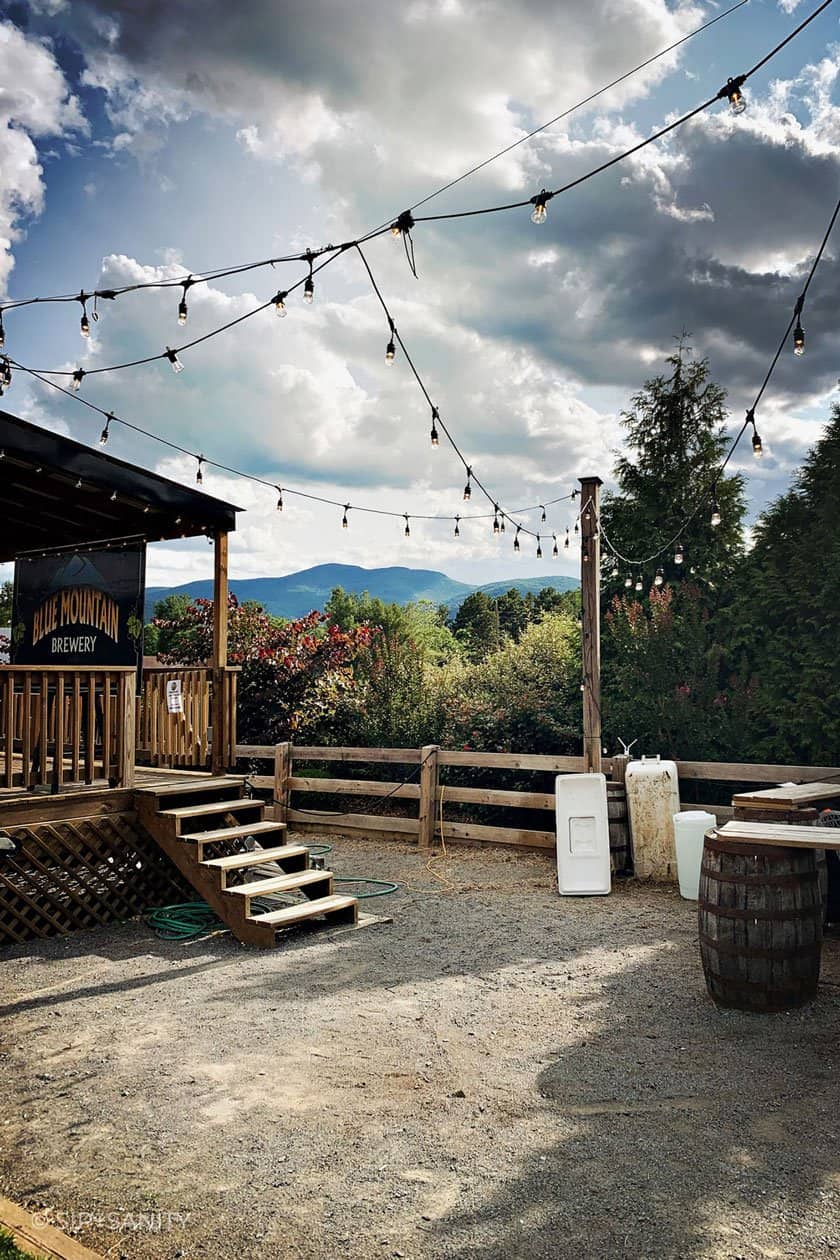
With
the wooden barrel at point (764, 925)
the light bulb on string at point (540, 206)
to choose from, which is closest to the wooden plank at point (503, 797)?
the wooden barrel at point (764, 925)

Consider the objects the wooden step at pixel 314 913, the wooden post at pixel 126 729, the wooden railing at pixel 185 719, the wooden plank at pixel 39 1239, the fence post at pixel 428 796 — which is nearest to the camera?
the wooden plank at pixel 39 1239

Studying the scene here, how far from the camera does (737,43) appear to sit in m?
4.88

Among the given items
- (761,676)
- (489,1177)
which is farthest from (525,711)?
(489,1177)

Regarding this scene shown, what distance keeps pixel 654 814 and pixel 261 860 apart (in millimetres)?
3306

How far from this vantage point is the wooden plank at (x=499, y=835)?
8.27 meters

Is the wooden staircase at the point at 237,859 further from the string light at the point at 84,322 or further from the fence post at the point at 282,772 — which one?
the string light at the point at 84,322

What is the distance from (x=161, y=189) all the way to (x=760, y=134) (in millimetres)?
6107

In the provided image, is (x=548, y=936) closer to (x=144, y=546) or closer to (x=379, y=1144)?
(x=379, y=1144)

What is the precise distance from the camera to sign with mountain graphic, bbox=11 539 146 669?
27.0ft

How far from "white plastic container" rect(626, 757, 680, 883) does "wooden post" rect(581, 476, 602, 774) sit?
26.2 inches

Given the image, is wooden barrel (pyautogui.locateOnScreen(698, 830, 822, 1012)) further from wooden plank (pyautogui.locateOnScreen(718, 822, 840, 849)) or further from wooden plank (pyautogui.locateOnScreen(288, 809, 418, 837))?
wooden plank (pyautogui.locateOnScreen(288, 809, 418, 837))

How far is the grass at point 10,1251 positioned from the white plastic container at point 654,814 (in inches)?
223
